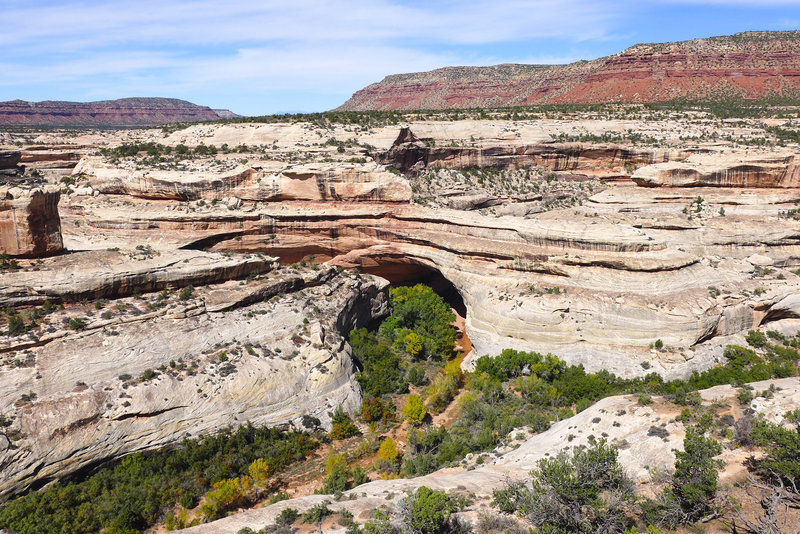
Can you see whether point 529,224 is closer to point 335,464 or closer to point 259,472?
point 335,464

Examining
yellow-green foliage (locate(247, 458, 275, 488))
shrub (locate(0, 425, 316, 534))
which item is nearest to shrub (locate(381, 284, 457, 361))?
shrub (locate(0, 425, 316, 534))

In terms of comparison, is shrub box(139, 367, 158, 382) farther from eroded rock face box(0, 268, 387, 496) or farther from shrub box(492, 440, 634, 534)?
shrub box(492, 440, 634, 534)

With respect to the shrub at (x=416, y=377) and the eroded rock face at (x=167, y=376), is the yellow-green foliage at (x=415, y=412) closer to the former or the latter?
the eroded rock face at (x=167, y=376)

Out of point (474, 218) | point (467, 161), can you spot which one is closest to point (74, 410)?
point (474, 218)

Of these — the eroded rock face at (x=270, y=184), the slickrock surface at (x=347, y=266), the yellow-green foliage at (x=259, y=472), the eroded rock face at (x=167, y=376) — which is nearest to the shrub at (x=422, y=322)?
the slickrock surface at (x=347, y=266)

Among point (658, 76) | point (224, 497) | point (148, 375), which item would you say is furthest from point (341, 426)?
point (658, 76)
